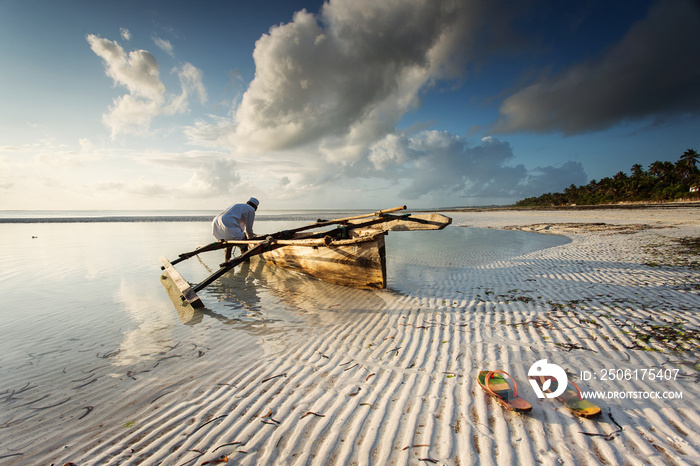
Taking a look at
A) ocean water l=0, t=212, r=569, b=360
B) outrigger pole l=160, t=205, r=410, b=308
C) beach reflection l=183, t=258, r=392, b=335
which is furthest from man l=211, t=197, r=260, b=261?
beach reflection l=183, t=258, r=392, b=335

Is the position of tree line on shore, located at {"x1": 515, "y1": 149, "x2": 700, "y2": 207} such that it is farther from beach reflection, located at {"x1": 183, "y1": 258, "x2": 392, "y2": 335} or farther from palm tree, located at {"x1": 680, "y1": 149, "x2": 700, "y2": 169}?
beach reflection, located at {"x1": 183, "y1": 258, "x2": 392, "y2": 335}

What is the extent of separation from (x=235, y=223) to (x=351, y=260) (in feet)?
16.6

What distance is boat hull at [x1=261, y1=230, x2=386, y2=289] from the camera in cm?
680

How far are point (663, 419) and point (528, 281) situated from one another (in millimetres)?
5633

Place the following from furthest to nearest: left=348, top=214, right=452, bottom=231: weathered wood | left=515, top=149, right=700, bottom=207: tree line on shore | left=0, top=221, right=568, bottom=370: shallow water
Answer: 1. left=515, top=149, right=700, bottom=207: tree line on shore
2. left=348, top=214, right=452, bottom=231: weathered wood
3. left=0, top=221, right=568, bottom=370: shallow water

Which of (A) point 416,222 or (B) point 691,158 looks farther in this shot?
(B) point 691,158

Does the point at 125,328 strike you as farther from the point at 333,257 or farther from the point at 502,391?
the point at 502,391

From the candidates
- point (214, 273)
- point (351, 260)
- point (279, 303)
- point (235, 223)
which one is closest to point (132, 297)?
point (214, 273)

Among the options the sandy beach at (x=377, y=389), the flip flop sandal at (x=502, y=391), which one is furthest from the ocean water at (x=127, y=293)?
the flip flop sandal at (x=502, y=391)

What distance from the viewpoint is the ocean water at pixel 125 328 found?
3.03 meters

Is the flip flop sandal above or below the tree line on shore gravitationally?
below

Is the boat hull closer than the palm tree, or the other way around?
the boat hull

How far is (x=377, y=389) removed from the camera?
2969mm

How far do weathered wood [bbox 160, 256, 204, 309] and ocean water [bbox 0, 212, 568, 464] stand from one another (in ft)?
0.75
